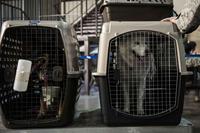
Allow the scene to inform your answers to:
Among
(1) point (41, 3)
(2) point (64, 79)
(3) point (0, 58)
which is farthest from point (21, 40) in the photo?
(1) point (41, 3)

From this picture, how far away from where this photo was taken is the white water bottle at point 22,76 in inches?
76.8

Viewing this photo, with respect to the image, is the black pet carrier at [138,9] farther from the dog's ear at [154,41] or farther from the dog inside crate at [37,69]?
the dog inside crate at [37,69]

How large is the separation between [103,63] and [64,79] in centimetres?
24

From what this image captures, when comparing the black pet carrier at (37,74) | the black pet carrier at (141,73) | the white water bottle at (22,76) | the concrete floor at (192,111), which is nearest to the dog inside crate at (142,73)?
the black pet carrier at (141,73)

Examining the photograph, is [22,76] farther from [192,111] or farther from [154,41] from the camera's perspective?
[192,111]

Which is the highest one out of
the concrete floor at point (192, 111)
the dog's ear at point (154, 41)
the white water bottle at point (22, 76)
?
the dog's ear at point (154, 41)

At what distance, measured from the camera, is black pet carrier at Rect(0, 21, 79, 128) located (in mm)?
2012

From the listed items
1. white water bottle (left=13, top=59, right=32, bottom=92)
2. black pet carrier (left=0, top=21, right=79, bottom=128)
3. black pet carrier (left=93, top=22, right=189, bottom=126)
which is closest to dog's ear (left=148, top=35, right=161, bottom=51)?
black pet carrier (left=93, top=22, right=189, bottom=126)

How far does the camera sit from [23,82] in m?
1.97

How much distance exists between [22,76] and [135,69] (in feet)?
1.99

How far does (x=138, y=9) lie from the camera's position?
2.54 meters

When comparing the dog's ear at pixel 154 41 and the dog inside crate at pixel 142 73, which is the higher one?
the dog's ear at pixel 154 41

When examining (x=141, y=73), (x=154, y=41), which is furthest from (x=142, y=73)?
(x=154, y=41)

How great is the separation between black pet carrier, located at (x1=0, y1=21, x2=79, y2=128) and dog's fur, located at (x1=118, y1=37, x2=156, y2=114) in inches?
10.6
